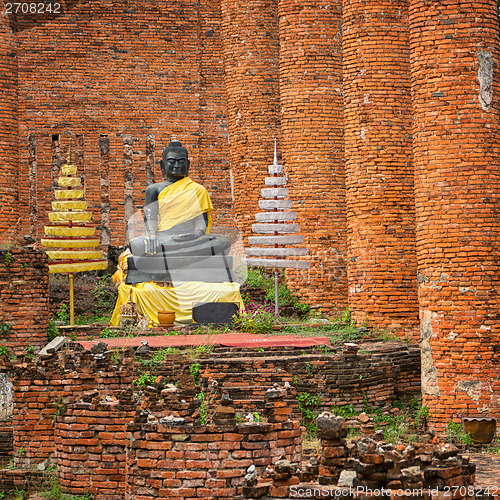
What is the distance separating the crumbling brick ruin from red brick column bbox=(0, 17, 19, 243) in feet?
0.13

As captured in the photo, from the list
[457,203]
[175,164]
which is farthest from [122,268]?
[457,203]

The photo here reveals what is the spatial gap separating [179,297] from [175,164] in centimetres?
304

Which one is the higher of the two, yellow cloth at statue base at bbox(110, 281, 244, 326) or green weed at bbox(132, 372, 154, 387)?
yellow cloth at statue base at bbox(110, 281, 244, 326)

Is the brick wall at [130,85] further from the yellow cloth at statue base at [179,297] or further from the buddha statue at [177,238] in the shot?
the yellow cloth at statue base at [179,297]

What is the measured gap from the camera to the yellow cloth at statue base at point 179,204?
746 inches

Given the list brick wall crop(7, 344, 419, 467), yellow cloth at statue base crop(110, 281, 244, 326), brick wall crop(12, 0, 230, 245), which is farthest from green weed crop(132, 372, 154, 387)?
brick wall crop(12, 0, 230, 245)

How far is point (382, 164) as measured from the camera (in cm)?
1661

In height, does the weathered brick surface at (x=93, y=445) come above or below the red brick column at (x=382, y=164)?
below

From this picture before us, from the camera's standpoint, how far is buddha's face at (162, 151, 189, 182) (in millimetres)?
19078

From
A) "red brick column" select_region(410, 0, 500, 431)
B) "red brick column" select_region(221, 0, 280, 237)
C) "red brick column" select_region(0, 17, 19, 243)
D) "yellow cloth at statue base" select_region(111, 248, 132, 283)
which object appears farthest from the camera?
"red brick column" select_region(0, 17, 19, 243)

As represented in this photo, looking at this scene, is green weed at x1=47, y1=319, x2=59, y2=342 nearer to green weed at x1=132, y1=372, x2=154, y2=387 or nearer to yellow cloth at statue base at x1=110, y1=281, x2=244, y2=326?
yellow cloth at statue base at x1=110, y1=281, x2=244, y2=326

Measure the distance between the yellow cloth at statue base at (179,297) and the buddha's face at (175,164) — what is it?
2595mm

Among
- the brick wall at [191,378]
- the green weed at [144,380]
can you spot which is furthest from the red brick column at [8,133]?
the green weed at [144,380]

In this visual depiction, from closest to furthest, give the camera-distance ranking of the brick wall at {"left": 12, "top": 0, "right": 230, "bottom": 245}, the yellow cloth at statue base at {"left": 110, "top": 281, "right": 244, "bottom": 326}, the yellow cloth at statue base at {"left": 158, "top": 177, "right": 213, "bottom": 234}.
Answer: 1. the yellow cloth at statue base at {"left": 110, "top": 281, "right": 244, "bottom": 326}
2. the yellow cloth at statue base at {"left": 158, "top": 177, "right": 213, "bottom": 234}
3. the brick wall at {"left": 12, "top": 0, "right": 230, "bottom": 245}
